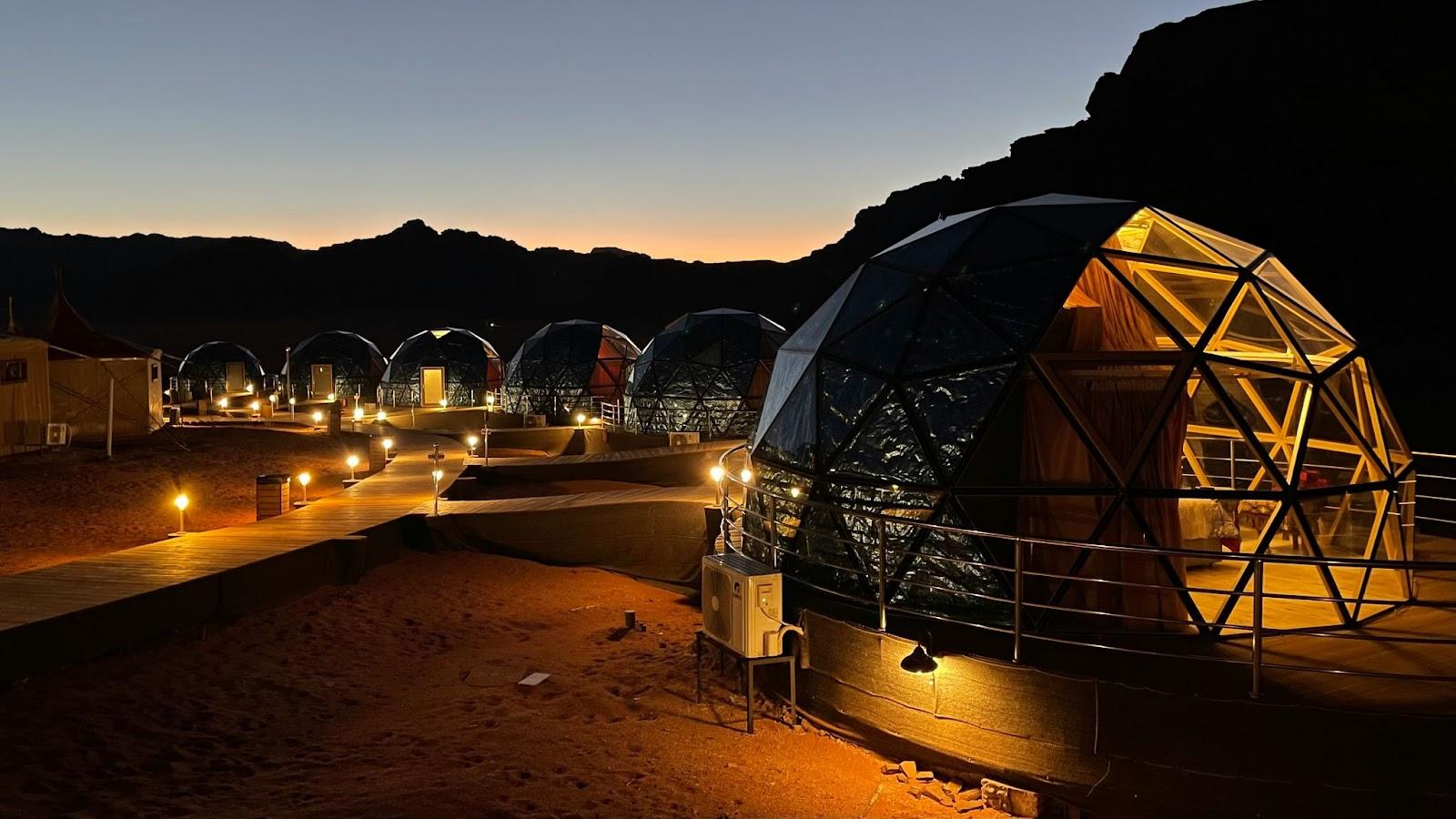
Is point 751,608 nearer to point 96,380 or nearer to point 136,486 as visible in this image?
point 136,486

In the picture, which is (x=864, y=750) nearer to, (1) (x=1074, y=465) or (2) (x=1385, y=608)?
(1) (x=1074, y=465)

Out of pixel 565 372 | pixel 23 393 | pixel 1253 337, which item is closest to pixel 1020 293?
pixel 1253 337

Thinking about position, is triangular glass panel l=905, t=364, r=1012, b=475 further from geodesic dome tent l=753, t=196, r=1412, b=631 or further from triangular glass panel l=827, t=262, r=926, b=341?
triangular glass panel l=827, t=262, r=926, b=341

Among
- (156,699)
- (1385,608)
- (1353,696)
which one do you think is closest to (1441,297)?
(1385,608)

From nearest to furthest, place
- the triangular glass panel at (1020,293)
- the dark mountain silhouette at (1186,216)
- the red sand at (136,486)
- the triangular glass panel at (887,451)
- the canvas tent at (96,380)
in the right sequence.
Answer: the triangular glass panel at (1020,293) → the triangular glass panel at (887,451) → the red sand at (136,486) → the canvas tent at (96,380) → the dark mountain silhouette at (1186,216)

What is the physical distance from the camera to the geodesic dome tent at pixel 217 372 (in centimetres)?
4941

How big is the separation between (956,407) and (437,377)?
3640 cm

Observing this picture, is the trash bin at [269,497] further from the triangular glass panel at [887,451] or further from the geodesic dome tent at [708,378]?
the geodesic dome tent at [708,378]

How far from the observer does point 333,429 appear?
2859cm

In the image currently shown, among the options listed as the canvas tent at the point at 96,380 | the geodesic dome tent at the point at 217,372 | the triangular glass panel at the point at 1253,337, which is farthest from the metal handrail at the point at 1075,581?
the geodesic dome tent at the point at 217,372

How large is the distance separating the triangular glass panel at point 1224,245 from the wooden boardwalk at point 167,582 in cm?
971

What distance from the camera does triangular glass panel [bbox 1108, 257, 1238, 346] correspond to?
8.29 meters

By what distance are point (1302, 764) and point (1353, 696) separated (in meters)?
0.54

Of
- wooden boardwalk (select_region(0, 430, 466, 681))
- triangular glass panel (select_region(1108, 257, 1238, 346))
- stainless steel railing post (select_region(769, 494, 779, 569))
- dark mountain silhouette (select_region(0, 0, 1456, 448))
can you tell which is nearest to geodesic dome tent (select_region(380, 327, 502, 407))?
wooden boardwalk (select_region(0, 430, 466, 681))
